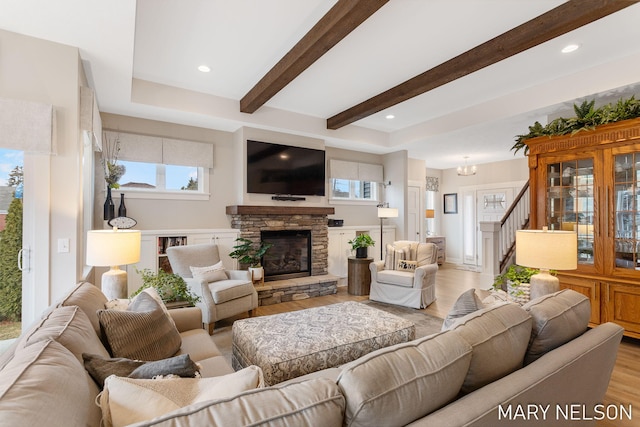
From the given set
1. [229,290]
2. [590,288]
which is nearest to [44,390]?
[229,290]

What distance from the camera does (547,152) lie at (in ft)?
11.8

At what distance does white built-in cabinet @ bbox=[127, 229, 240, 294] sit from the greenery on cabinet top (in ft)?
14.0

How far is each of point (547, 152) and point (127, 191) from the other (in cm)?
528

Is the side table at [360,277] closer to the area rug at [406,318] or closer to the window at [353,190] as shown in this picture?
the area rug at [406,318]

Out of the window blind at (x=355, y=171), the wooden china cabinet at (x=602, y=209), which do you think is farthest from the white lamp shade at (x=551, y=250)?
the window blind at (x=355, y=171)

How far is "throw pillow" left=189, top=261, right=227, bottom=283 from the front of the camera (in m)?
3.68

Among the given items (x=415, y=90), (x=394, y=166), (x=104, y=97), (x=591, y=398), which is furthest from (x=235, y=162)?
(x=591, y=398)

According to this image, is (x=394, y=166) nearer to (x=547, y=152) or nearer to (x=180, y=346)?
(x=547, y=152)

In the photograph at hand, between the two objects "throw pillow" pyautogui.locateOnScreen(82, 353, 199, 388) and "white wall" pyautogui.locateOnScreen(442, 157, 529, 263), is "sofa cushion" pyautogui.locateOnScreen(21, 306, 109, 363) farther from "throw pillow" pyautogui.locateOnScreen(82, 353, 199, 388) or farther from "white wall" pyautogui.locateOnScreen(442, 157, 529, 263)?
"white wall" pyautogui.locateOnScreen(442, 157, 529, 263)

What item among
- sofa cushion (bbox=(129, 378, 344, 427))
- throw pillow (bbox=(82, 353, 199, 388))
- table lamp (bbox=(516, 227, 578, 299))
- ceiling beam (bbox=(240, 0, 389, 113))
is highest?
ceiling beam (bbox=(240, 0, 389, 113))

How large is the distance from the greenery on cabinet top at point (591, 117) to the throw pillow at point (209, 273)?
163 inches

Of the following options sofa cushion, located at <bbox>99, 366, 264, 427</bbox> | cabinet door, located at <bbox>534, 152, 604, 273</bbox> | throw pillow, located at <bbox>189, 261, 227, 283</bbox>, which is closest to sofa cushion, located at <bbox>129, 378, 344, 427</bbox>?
sofa cushion, located at <bbox>99, 366, 264, 427</bbox>

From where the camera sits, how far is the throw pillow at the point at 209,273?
3684 millimetres

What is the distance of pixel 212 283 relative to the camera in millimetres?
3670
